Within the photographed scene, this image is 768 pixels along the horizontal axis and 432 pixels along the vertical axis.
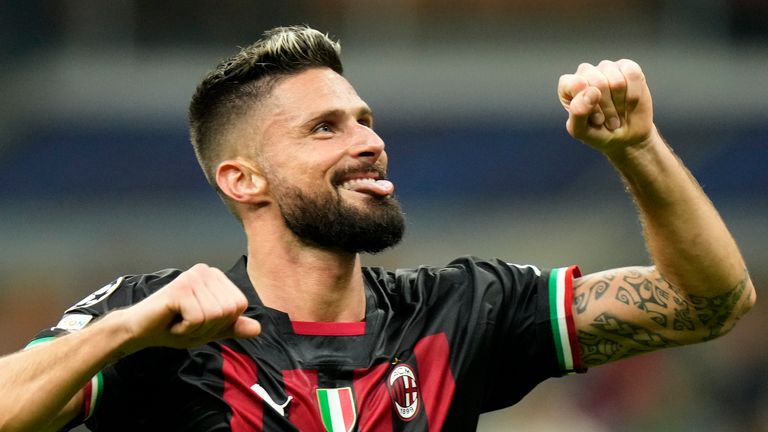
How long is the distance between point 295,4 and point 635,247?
3.24 metres

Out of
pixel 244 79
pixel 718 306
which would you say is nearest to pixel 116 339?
pixel 244 79

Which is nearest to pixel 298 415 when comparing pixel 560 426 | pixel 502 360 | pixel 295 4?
pixel 502 360

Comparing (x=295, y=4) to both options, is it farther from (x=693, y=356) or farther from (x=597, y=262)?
(x=693, y=356)

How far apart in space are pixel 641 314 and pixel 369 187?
0.92 meters

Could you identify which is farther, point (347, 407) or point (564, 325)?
point (564, 325)

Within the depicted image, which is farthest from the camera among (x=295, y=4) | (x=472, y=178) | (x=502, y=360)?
(x=295, y=4)

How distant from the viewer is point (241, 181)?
414cm

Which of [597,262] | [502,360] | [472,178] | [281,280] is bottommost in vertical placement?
[597,262]

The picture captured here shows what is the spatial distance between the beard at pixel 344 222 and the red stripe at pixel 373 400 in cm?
40

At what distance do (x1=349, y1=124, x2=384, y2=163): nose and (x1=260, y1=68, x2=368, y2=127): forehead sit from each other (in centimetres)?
13

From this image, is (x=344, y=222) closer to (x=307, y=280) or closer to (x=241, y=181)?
(x=307, y=280)

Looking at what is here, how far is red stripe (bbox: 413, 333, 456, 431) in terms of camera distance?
362 centimetres

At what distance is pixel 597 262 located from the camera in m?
8.80

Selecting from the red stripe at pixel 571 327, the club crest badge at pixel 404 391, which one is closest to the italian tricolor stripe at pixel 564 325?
the red stripe at pixel 571 327
